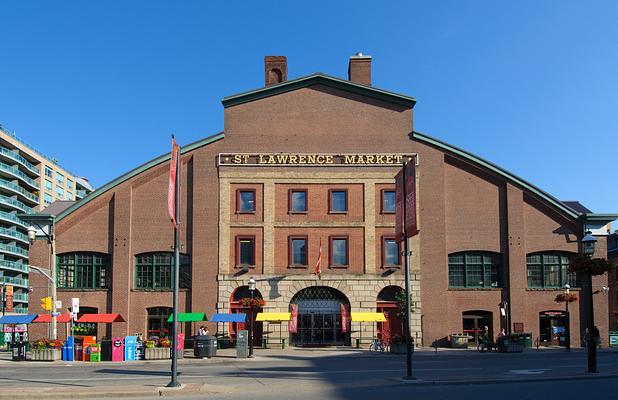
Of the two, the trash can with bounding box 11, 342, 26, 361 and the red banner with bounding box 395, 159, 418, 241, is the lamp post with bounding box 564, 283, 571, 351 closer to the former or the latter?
the red banner with bounding box 395, 159, 418, 241

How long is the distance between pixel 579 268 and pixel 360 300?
21475mm

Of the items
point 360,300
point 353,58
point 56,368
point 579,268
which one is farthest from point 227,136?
point 579,268

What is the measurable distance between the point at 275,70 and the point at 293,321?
60.9ft

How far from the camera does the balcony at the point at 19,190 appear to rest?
9704 cm

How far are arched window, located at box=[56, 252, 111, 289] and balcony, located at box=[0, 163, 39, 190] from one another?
56.6 meters

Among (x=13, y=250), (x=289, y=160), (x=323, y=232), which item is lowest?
(x=323, y=232)

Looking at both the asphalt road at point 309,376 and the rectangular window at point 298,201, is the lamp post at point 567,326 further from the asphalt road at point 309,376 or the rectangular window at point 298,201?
the rectangular window at point 298,201

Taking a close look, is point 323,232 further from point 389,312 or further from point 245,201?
point 389,312

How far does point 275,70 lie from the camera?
1988 inches

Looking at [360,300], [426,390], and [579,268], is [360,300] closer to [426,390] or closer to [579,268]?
[579,268]

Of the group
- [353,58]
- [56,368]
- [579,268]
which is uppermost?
[353,58]

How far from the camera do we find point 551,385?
20.7m

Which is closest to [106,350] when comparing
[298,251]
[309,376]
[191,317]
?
[191,317]

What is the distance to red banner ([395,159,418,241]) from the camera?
75.5ft
